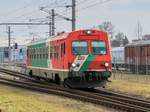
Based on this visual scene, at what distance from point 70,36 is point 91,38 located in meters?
1.19

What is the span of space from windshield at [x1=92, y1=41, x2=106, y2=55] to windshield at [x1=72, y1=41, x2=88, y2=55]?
0.44 m

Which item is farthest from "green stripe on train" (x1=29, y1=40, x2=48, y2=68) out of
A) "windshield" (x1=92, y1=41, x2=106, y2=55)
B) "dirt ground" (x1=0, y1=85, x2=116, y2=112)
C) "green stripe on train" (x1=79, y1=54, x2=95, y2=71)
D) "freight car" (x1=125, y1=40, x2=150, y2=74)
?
"freight car" (x1=125, y1=40, x2=150, y2=74)

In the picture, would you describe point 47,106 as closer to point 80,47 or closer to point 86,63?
point 86,63

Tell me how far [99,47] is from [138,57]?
29.6m

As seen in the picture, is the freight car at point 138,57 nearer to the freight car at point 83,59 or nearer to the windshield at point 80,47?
the freight car at point 83,59

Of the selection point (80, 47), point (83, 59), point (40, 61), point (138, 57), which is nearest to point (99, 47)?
point (80, 47)

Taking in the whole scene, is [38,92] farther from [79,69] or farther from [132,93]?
[132,93]

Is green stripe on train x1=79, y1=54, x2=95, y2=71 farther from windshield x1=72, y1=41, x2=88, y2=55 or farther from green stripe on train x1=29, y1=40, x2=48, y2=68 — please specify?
green stripe on train x1=29, y1=40, x2=48, y2=68

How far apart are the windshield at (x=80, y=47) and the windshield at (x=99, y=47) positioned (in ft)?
1.45

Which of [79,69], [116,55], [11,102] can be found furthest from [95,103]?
[116,55]

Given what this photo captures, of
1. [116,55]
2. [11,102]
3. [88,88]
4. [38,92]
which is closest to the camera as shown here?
[11,102]

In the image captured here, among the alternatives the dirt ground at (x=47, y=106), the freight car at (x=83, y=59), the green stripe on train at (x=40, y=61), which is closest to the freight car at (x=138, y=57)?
the green stripe on train at (x=40, y=61)

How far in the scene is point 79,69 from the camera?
26.5 m

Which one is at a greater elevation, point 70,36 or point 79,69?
point 70,36
